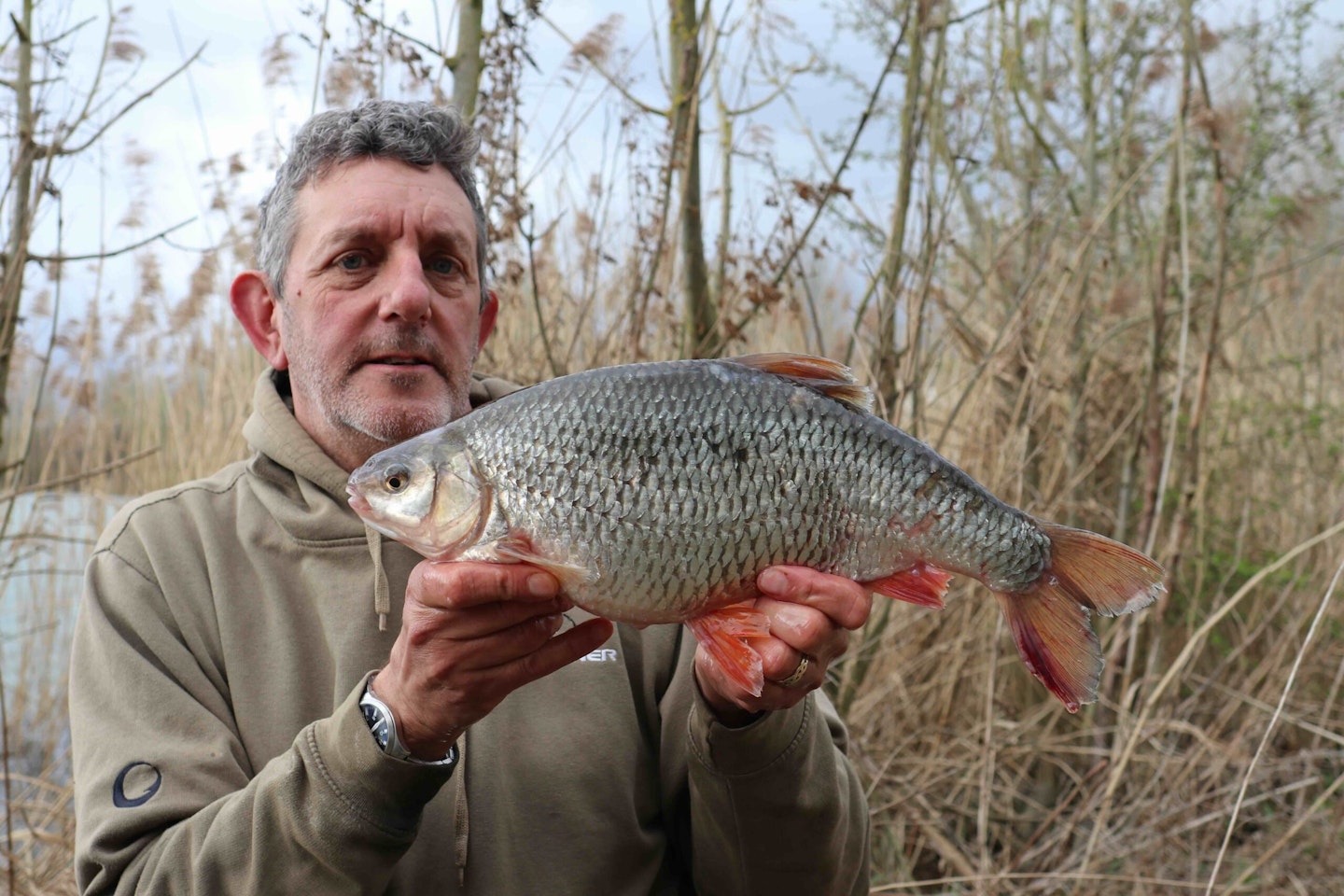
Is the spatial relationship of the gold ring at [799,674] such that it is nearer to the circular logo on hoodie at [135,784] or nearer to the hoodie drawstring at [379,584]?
the hoodie drawstring at [379,584]

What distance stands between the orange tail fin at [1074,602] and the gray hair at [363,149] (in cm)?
128

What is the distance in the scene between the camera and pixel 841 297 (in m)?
5.13

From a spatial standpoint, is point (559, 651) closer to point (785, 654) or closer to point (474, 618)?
point (474, 618)

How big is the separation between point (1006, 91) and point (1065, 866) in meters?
2.92

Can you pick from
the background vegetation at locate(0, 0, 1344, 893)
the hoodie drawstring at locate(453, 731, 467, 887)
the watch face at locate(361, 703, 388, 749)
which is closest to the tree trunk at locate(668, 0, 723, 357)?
the background vegetation at locate(0, 0, 1344, 893)

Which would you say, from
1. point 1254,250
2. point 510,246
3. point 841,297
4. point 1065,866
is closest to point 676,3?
point 510,246

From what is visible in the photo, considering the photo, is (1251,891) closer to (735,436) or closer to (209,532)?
(735,436)

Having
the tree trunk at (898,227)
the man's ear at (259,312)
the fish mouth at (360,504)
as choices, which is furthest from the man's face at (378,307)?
the tree trunk at (898,227)

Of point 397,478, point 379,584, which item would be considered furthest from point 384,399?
point 397,478

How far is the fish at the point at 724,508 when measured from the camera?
140cm


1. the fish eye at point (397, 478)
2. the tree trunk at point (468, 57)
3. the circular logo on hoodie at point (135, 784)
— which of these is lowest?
the circular logo on hoodie at point (135, 784)

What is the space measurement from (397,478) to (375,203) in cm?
84

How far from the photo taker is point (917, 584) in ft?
5.01

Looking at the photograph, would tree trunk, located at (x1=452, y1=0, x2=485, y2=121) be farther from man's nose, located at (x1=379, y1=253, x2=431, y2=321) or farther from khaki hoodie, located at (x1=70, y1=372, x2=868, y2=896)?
khaki hoodie, located at (x1=70, y1=372, x2=868, y2=896)
